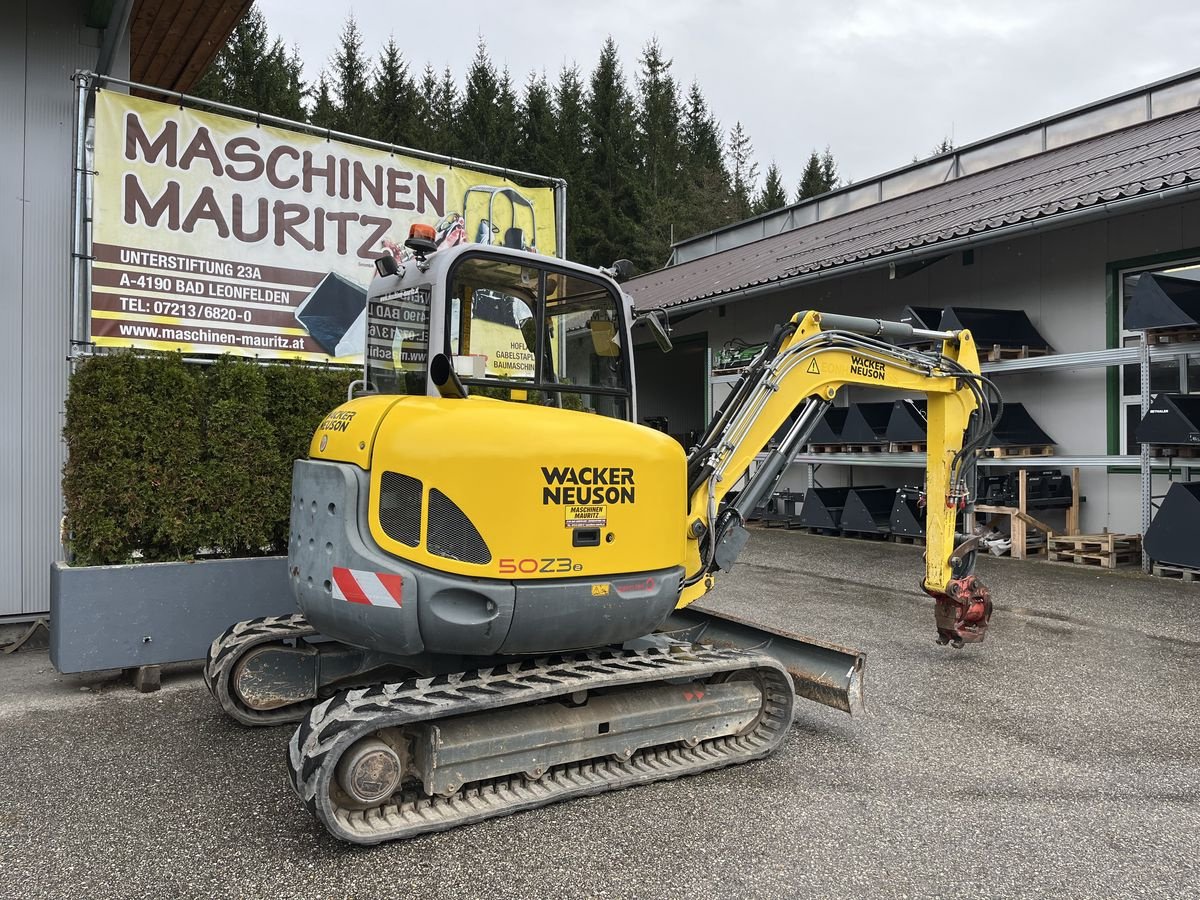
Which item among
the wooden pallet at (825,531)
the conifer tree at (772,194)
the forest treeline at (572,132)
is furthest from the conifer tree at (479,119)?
the wooden pallet at (825,531)

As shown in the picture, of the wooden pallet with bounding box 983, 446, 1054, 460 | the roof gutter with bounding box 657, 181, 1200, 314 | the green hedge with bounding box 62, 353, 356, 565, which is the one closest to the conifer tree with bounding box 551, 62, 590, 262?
the roof gutter with bounding box 657, 181, 1200, 314

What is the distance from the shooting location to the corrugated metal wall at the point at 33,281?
707 cm

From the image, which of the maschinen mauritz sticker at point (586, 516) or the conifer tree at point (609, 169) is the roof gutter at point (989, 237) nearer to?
the maschinen mauritz sticker at point (586, 516)

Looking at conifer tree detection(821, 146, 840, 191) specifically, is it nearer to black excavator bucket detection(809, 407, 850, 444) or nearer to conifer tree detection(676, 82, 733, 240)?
conifer tree detection(676, 82, 733, 240)

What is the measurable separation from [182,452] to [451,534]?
10.1 feet

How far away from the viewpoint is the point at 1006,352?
464 inches

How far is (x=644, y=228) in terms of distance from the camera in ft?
124

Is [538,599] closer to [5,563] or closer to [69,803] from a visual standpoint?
[69,803]

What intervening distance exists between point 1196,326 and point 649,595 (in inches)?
313

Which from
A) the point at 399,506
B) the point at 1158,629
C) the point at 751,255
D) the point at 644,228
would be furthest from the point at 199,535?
the point at 644,228

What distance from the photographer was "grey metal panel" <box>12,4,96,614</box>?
709cm

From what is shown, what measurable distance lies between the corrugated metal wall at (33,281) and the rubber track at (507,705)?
15.0 feet

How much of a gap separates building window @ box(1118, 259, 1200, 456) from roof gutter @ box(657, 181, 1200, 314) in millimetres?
1396

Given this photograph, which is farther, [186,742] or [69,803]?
[186,742]
